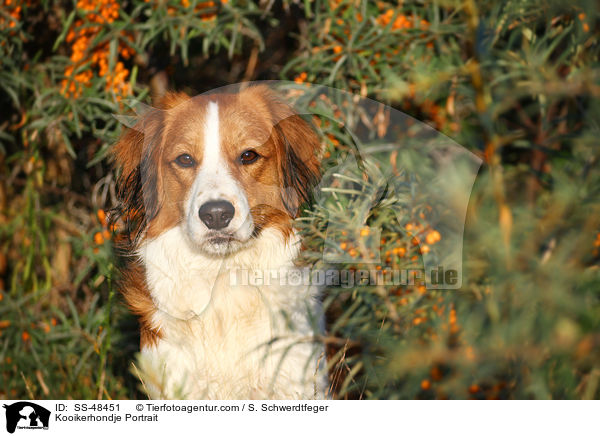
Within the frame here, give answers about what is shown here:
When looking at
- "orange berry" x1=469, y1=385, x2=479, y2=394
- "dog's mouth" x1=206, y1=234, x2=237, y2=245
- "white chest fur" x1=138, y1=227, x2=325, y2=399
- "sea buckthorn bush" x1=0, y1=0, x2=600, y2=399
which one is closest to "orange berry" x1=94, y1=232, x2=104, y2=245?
"sea buckthorn bush" x1=0, y1=0, x2=600, y2=399

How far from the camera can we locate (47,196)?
2.45 metres

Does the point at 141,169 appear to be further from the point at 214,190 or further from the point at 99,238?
the point at 99,238

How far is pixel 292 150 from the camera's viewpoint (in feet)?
5.22

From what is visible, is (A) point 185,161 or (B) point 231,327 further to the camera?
(B) point 231,327

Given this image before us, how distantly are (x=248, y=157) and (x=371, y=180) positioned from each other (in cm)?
39

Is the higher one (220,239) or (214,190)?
(214,190)

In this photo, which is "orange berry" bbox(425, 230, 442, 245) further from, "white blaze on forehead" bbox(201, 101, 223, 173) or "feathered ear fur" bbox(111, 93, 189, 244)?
"feathered ear fur" bbox(111, 93, 189, 244)

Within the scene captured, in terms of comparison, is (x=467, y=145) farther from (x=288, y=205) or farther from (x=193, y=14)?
(x=193, y=14)

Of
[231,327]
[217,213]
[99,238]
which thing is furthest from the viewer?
[99,238]
